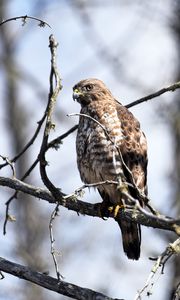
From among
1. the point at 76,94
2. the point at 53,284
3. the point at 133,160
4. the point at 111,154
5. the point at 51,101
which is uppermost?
the point at 76,94

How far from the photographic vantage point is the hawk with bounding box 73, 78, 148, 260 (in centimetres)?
618

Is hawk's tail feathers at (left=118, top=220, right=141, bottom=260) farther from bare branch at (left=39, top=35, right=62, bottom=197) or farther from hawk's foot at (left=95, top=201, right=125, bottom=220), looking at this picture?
bare branch at (left=39, top=35, right=62, bottom=197)

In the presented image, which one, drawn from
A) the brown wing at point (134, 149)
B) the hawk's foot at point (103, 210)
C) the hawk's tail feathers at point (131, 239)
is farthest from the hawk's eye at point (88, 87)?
the hawk's foot at point (103, 210)

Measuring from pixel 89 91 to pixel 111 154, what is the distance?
107 cm

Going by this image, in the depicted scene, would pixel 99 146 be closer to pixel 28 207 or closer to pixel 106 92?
pixel 106 92

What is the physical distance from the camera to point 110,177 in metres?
6.25

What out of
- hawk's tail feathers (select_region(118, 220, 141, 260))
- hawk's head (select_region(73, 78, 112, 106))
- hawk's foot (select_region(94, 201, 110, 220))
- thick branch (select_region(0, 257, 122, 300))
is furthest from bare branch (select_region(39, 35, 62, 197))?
hawk's head (select_region(73, 78, 112, 106))

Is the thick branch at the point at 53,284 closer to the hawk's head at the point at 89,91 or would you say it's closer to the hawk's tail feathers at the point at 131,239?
the hawk's tail feathers at the point at 131,239

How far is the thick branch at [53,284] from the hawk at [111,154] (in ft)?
3.25

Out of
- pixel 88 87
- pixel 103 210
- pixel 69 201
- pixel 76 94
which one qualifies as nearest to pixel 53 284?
pixel 69 201

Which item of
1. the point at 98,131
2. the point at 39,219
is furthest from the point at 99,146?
the point at 39,219

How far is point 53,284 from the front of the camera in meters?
5.06

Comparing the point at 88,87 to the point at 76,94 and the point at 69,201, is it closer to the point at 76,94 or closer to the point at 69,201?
the point at 76,94

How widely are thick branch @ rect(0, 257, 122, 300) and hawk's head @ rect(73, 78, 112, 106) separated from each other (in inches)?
84.0
